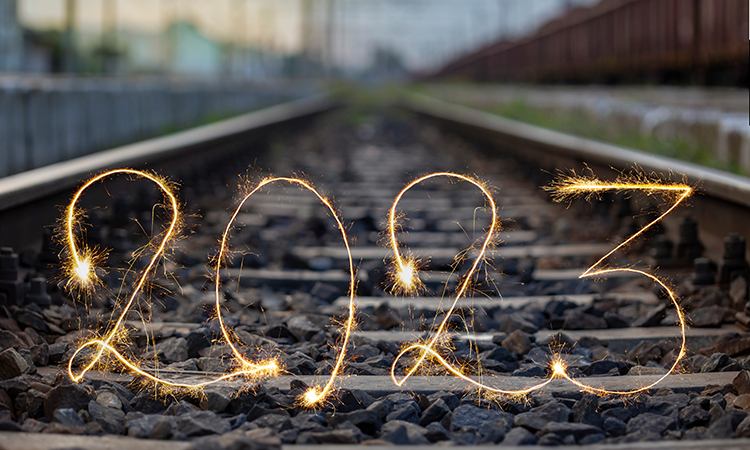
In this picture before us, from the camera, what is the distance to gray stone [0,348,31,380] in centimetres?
213

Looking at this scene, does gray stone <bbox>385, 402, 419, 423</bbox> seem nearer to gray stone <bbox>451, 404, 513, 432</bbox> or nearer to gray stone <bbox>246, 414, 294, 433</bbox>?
gray stone <bbox>451, 404, 513, 432</bbox>

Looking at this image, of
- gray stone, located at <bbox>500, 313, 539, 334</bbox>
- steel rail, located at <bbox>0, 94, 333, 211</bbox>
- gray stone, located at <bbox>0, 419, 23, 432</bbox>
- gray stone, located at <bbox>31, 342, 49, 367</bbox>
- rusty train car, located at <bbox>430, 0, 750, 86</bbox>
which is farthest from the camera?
rusty train car, located at <bbox>430, 0, 750, 86</bbox>

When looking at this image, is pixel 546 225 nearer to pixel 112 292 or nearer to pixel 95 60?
pixel 112 292

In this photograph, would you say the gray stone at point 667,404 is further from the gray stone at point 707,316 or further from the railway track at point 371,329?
the gray stone at point 707,316

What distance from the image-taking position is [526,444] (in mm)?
1765

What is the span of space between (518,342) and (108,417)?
126cm

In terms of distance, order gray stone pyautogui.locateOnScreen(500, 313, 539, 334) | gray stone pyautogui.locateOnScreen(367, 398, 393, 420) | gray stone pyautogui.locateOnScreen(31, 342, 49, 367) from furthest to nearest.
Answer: gray stone pyautogui.locateOnScreen(500, 313, 539, 334)
gray stone pyautogui.locateOnScreen(31, 342, 49, 367)
gray stone pyautogui.locateOnScreen(367, 398, 393, 420)

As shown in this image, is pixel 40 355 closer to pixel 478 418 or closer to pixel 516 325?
pixel 478 418

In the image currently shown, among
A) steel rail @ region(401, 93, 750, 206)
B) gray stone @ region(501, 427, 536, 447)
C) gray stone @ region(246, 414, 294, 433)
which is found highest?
steel rail @ region(401, 93, 750, 206)

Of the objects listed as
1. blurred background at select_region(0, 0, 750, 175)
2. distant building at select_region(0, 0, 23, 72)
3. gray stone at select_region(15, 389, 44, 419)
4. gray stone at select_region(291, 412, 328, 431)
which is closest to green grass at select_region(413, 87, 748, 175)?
blurred background at select_region(0, 0, 750, 175)

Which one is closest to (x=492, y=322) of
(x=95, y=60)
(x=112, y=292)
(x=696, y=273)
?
(x=696, y=273)

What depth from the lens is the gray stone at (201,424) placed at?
1.77 metres

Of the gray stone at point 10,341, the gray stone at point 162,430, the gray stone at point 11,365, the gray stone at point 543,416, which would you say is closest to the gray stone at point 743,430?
the gray stone at point 543,416

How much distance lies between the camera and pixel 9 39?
14281mm
